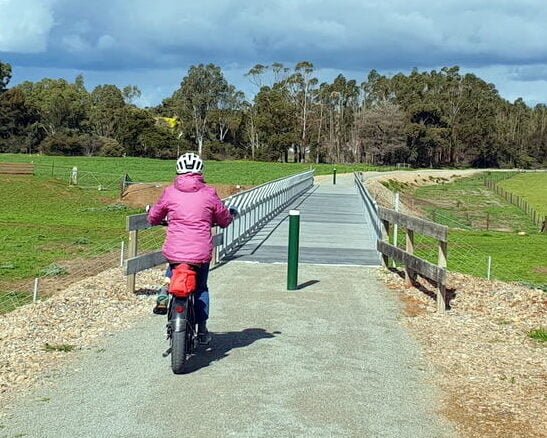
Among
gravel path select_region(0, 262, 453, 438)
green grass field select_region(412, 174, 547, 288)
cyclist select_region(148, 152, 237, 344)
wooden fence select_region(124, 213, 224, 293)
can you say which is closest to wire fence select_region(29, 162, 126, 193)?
green grass field select_region(412, 174, 547, 288)

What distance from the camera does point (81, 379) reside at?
22.9ft

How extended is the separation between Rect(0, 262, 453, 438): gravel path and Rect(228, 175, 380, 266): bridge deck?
553 cm

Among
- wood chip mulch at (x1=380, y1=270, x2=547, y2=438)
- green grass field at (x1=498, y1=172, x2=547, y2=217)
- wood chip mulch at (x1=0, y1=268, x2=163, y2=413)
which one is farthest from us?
green grass field at (x1=498, y1=172, x2=547, y2=217)

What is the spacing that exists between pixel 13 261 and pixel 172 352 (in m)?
13.4

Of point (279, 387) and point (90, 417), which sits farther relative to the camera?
point (279, 387)

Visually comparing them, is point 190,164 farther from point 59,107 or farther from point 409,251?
point 59,107

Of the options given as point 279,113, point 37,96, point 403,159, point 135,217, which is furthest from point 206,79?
point 135,217

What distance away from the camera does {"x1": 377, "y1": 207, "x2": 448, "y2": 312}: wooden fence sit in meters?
10.7

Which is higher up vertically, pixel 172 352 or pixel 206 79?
pixel 206 79

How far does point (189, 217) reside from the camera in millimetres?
7363

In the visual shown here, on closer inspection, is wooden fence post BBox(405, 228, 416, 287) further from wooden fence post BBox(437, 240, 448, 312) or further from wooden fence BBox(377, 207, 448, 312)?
wooden fence post BBox(437, 240, 448, 312)

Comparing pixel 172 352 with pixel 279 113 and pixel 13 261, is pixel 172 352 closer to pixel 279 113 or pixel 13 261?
pixel 13 261

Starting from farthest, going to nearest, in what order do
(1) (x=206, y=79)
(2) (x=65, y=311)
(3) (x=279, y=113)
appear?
(1) (x=206, y=79), (3) (x=279, y=113), (2) (x=65, y=311)

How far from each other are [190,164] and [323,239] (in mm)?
12928
